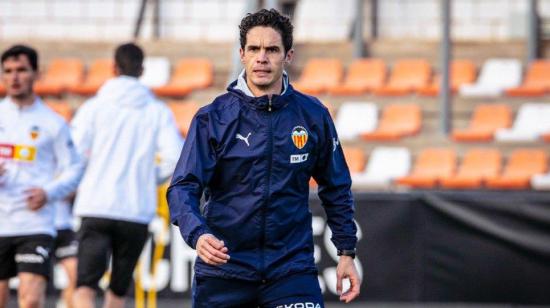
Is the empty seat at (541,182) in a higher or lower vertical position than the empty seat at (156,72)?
lower

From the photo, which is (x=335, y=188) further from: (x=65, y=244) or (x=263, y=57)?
(x=65, y=244)

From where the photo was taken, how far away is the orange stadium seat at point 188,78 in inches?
856

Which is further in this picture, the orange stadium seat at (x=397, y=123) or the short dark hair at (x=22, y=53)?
the orange stadium seat at (x=397, y=123)

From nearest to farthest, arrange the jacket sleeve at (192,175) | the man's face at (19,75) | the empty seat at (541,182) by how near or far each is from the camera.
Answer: the jacket sleeve at (192,175), the man's face at (19,75), the empty seat at (541,182)

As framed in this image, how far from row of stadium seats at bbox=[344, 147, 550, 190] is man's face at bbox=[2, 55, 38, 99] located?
9.37 metres

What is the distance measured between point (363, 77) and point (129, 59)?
39.2 feet

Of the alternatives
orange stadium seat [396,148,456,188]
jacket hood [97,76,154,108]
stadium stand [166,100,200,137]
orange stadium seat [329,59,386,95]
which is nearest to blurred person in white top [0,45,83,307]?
jacket hood [97,76,154,108]

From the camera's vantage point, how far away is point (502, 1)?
23.9 meters

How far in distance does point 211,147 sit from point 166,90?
50.8 ft

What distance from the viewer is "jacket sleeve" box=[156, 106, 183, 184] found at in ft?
32.4

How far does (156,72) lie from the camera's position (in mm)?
22547

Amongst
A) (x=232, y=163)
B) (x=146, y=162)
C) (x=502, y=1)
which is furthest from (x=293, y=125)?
(x=502, y=1)

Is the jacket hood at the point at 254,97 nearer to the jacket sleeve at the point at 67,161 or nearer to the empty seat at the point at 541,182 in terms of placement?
the jacket sleeve at the point at 67,161

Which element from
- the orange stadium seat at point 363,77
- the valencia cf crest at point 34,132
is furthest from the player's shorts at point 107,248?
the orange stadium seat at point 363,77
